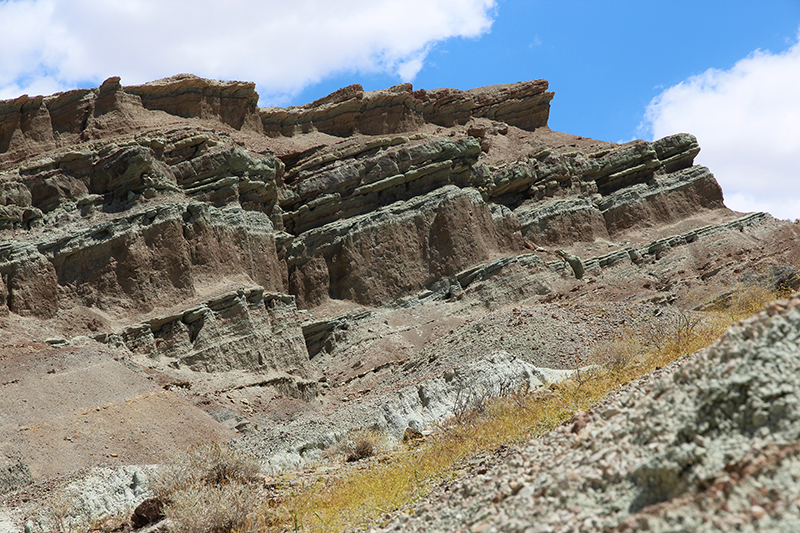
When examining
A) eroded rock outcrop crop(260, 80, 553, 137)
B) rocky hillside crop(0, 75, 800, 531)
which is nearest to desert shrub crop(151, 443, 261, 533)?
rocky hillside crop(0, 75, 800, 531)

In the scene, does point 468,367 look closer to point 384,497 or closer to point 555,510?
point 384,497

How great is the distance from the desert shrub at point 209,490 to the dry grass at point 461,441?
47 centimetres

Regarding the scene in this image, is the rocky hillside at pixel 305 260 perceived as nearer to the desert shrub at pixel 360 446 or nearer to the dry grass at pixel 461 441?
the desert shrub at pixel 360 446

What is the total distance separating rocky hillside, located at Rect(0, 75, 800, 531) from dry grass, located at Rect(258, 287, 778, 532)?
341 cm

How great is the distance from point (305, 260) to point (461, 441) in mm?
32922

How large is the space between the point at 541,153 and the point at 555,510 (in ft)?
163

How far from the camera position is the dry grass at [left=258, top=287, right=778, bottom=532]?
1059 centimetres

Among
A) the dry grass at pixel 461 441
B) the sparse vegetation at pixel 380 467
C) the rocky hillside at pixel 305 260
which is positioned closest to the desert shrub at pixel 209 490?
the sparse vegetation at pixel 380 467

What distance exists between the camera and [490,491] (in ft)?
26.4

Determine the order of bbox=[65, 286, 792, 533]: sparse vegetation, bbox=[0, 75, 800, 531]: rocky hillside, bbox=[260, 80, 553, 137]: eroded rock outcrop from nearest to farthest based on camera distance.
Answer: bbox=[65, 286, 792, 533]: sparse vegetation < bbox=[0, 75, 800, 531]: rocky hillside < bbox=[260, 80, 553, 137]: eroded rock outcrop

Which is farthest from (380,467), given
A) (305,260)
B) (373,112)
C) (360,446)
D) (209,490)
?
(373,112)

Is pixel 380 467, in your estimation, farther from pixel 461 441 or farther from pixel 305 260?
pixel 305 260

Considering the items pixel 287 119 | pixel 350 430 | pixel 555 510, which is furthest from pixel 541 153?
pixel 555 510

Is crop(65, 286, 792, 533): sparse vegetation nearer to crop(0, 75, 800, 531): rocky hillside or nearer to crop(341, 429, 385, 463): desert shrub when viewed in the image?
crop(341, 429, 385, 463): desert shrub
